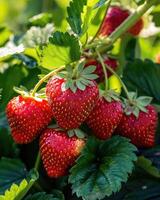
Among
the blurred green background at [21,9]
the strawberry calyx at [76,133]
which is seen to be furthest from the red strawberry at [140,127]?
the blurred green background at [21,9]

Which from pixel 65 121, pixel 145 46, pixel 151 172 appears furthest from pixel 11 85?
pixel 145 46

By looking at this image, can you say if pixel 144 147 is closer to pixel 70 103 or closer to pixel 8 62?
pixel 70 103

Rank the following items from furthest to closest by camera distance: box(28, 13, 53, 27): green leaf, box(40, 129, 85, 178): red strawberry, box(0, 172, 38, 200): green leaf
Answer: box(28, 13, 53, 27): green leaf
box(40, 129, 85, 178): red strawberry
box(0, 172, 38, 200): green leaf

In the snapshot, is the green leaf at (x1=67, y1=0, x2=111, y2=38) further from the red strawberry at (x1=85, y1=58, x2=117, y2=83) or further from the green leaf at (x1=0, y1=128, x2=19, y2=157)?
the green leaf at (x1=0, y1=128, x2=19, y2=157)

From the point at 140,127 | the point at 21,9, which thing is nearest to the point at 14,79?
the point at 140,127

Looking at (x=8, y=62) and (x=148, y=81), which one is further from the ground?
(x=8, y=62)

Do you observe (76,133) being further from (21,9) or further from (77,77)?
(21,9)

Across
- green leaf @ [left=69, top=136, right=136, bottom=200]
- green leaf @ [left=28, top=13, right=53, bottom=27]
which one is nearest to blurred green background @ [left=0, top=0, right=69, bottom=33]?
green leaf @ [left=28, top=13, right=53, bottom=27]
